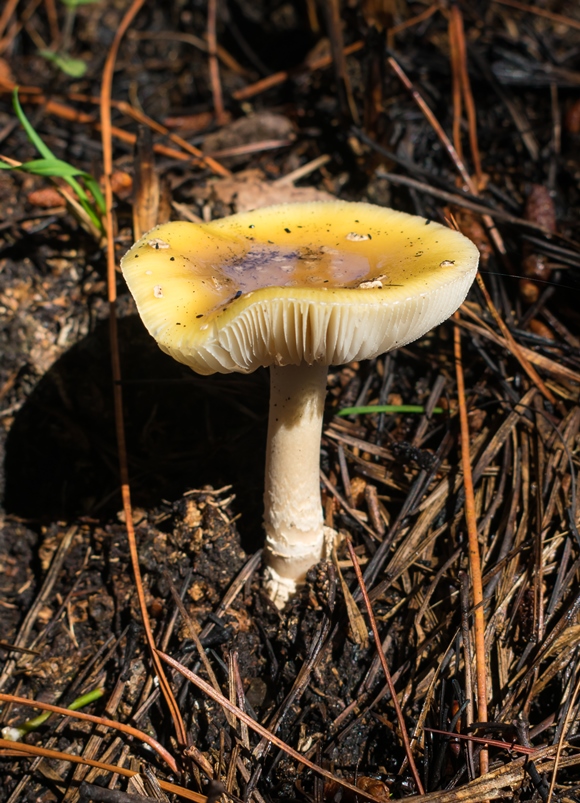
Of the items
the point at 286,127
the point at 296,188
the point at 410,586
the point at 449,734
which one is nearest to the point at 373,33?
the point at 286,127

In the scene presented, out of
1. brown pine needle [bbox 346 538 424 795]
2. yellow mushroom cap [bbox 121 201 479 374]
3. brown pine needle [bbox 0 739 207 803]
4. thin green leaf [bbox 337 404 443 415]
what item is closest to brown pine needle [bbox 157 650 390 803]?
brown pine needle [bbox 346 538 424 795]

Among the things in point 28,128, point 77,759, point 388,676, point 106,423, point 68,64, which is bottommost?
point 77,759

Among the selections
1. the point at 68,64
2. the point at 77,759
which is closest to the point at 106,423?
the point at 77,759

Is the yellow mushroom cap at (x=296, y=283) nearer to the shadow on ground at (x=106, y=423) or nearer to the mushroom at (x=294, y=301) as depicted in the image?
the mushroom at (x=294, y=301)

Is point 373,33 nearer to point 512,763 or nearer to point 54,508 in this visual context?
point 54,508

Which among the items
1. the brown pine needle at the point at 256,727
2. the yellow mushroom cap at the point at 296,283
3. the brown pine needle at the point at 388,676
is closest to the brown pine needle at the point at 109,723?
the brown pine needle at the point at 256,727

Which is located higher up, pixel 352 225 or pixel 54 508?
pixel 352 225

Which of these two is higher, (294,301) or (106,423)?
(294,301)

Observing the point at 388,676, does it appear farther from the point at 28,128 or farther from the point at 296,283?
the point at 28,128
